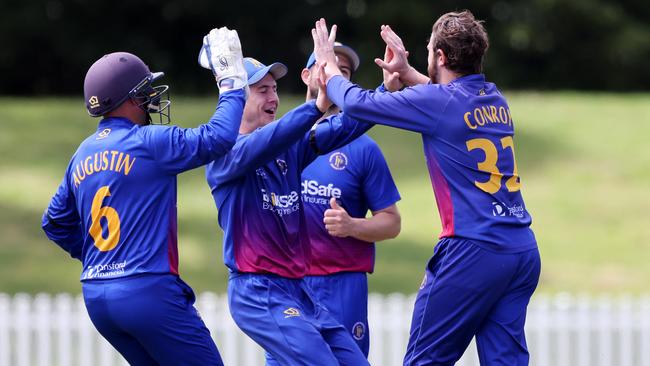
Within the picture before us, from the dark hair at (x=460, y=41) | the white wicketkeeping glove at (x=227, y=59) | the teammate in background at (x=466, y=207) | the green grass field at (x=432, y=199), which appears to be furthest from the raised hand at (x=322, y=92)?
the green grass field at (x=432, y=199)

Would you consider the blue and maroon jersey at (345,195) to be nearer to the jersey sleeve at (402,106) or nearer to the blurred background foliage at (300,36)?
the jersey sleeve at (402,106)

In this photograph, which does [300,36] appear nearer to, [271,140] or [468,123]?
[271,140]

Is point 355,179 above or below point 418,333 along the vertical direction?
above

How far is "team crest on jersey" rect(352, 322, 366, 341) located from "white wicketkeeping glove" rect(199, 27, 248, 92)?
1914 millimetres

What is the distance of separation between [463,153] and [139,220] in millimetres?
1740

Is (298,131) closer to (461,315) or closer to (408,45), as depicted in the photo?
(461,315)

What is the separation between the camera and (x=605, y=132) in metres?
21.1

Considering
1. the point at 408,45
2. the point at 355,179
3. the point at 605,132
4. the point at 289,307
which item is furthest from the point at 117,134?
the point at 408,45

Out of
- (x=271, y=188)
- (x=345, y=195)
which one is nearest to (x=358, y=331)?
(x=345, y=195)

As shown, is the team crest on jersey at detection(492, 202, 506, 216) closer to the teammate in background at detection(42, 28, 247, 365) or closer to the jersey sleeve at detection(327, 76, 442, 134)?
the jersey sleeve at detection(327, 76, 442, 134)

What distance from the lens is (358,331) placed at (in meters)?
7.27

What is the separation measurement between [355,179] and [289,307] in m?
1.60

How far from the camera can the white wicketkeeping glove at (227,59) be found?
20.1 feet

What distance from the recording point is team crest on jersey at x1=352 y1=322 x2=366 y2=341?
23.8 ft
